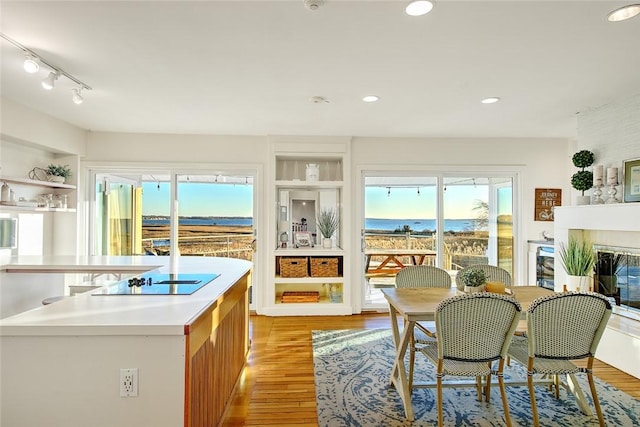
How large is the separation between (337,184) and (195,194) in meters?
1.93

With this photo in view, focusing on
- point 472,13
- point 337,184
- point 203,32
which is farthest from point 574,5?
point 337,184

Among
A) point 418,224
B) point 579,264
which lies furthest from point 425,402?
point 418,224

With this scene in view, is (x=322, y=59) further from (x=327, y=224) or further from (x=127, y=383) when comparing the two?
(x=327, y=224)

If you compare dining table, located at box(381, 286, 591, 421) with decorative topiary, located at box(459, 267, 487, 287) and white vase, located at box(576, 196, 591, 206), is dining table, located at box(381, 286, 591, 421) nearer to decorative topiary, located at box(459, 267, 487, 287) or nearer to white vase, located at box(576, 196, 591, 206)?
decorative topiary, located at box(459, 267, 487, 287)

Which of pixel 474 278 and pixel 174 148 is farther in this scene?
pixel 174 148

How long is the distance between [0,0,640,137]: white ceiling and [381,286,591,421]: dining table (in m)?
1.65

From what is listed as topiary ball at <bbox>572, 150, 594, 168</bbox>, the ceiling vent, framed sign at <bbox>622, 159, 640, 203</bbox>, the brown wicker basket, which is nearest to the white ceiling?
the ceiling vent

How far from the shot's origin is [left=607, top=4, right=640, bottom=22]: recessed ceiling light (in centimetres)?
189

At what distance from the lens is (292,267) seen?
490 cm

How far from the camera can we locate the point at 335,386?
2.90 meters

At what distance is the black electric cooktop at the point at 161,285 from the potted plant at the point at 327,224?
2.59 m

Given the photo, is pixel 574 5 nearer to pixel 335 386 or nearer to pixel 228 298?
pixel 228 298

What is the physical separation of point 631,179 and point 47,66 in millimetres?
4750

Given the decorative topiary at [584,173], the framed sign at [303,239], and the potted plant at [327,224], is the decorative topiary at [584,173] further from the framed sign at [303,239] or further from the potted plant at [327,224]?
the framed sign at [303,239]
